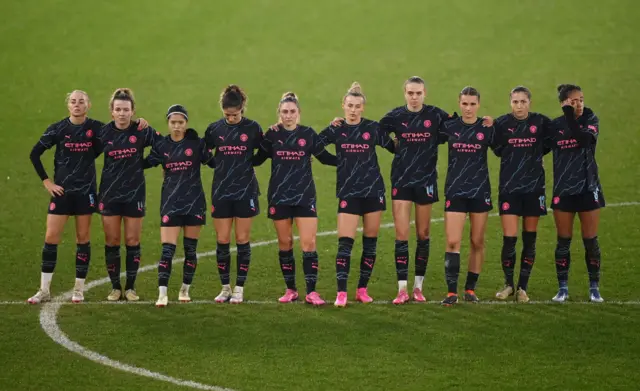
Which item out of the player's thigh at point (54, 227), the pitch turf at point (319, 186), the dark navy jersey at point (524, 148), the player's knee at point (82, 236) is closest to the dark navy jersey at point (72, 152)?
the player's thigh at point (54, 227)

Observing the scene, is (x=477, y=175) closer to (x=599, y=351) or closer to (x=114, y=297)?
(x=599, y=351)

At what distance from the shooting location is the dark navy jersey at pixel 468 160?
12984 millimetres

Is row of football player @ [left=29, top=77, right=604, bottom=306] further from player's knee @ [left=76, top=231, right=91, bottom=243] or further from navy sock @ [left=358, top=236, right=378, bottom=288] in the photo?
player's knee @ [left=76, top=231, right=91, bottom=243]

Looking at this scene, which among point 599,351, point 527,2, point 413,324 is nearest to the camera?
point 599,351

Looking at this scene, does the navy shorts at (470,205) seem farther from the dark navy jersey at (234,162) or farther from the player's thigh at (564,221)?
the dark navy jersey at (234,162)

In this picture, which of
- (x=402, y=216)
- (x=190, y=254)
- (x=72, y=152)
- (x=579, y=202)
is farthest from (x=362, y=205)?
(x=72, y=152)

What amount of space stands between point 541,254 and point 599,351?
4.44m

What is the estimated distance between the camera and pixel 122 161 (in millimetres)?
13320

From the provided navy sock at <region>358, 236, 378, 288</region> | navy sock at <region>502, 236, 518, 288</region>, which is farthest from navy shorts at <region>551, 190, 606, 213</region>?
navy sock at <region>358, 236, 378, 288</region>

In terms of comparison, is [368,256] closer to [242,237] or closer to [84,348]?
[242,237]

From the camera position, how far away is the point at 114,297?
44.4 ft

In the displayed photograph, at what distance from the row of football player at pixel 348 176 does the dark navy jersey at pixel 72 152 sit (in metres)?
0.01

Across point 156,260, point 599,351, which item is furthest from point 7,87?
point 599,351

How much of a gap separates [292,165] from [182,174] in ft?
3.64
